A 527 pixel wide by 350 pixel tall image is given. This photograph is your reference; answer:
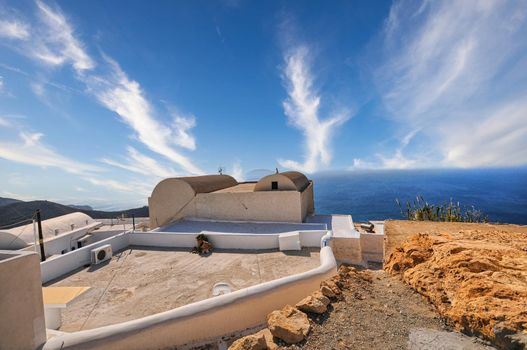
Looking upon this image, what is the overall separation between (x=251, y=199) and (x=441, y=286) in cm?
1342

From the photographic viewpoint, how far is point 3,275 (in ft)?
14.9

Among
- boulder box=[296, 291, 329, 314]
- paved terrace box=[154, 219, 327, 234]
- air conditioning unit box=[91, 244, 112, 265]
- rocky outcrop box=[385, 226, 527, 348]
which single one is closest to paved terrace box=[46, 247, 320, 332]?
air conditioning unit box=[91, 244, 112, 265]

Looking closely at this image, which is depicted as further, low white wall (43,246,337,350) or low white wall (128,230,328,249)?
low white wall (128,230,328,249)

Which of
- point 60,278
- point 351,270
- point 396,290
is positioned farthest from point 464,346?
point 60,278

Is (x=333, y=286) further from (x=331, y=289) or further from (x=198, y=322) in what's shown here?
(x=198, y=322)

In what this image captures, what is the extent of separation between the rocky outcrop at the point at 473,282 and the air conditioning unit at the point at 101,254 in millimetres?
12161

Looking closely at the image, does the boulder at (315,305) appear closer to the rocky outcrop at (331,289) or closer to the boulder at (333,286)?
the rocky outcrop at (331,289)

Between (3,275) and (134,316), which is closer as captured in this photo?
(3,275)

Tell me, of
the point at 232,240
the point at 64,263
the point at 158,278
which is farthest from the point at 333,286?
the point at 64,263

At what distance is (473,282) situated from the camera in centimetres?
530

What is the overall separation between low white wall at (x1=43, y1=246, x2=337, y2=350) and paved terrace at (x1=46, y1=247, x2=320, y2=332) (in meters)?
1.24

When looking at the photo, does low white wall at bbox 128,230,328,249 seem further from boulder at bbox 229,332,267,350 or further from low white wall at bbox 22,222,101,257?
low white wall at bbox 22,222,101,257

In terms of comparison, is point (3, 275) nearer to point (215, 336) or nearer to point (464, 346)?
point (215, 336)

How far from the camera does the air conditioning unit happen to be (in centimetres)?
1086
